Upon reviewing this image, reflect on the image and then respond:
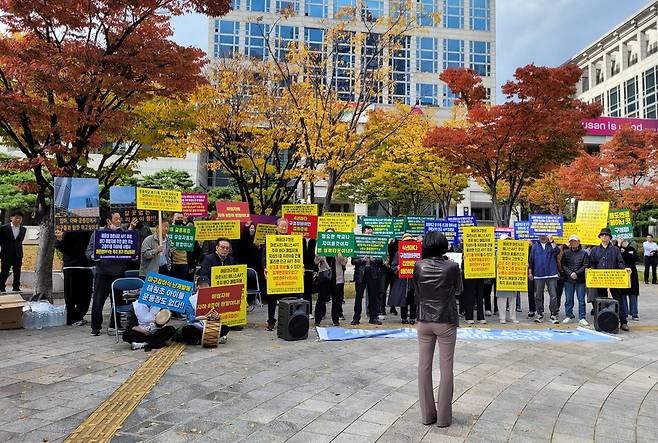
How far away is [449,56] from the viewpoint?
45.6 meters

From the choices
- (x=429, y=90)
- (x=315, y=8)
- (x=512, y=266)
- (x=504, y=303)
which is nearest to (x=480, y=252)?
(x=512, y=266)

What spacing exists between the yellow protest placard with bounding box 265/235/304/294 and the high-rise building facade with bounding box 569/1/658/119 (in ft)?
156

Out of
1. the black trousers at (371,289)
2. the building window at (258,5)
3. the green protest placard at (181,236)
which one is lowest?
the black trousers at (371,289)

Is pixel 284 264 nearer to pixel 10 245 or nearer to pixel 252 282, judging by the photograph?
pixel 252 282

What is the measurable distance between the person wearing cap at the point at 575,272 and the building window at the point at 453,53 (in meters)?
38.9

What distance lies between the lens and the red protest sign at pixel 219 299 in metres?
7.40

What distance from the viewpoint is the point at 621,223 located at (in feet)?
35.6

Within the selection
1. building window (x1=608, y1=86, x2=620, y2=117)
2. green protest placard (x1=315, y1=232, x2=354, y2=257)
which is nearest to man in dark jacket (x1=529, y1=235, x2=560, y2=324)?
green protest placard (x1=315, y1=232, x2=354, y2=257)

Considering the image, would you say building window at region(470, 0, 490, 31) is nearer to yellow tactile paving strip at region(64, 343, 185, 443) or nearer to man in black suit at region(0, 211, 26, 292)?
man in black suit at region(0, 211, 26, 292)

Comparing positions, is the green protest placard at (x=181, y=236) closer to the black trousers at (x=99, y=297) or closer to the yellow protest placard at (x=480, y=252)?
the black trousers at (x=99, y=297)

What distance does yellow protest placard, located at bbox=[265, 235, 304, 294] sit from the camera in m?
8.23

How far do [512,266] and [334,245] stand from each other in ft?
11.8

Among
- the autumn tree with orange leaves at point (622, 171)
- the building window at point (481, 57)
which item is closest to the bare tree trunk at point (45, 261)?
the autumn tree with orange leaves at point (622, 171)

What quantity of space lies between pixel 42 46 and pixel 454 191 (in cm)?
1966
